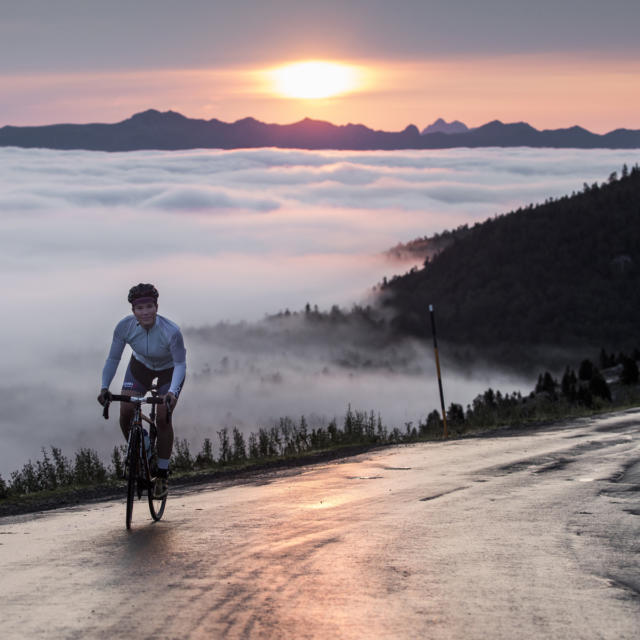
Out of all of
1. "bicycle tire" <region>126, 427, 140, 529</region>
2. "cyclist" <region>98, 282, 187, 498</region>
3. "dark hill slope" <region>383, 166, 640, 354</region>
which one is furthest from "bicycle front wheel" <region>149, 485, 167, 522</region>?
"dark hill slope" <region>383, 166, 640, 354</region>

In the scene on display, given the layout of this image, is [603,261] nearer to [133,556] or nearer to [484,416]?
[484,416]

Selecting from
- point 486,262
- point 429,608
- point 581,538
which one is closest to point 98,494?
point 581,538

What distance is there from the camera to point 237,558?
6547 mm

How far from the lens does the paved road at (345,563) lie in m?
4.86

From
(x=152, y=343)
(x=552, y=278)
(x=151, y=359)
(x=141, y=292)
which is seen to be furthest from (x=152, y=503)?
(x=552, y=278)

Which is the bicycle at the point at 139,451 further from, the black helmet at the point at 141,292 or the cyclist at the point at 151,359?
the black helmet at the point at 141,292

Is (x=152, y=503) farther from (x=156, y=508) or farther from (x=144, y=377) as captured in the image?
(x=144, y=377)

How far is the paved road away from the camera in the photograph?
4.86 metres

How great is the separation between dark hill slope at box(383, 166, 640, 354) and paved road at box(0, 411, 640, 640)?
492 ft

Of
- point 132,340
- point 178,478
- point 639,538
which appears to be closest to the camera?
point 639,538

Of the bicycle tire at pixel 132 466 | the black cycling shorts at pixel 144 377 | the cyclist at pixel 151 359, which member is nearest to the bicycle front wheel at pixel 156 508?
the cyclist at pixel 151 359

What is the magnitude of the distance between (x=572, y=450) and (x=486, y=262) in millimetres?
170553

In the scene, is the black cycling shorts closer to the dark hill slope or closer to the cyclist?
the cyclist

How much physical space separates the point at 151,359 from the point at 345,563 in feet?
10.1
